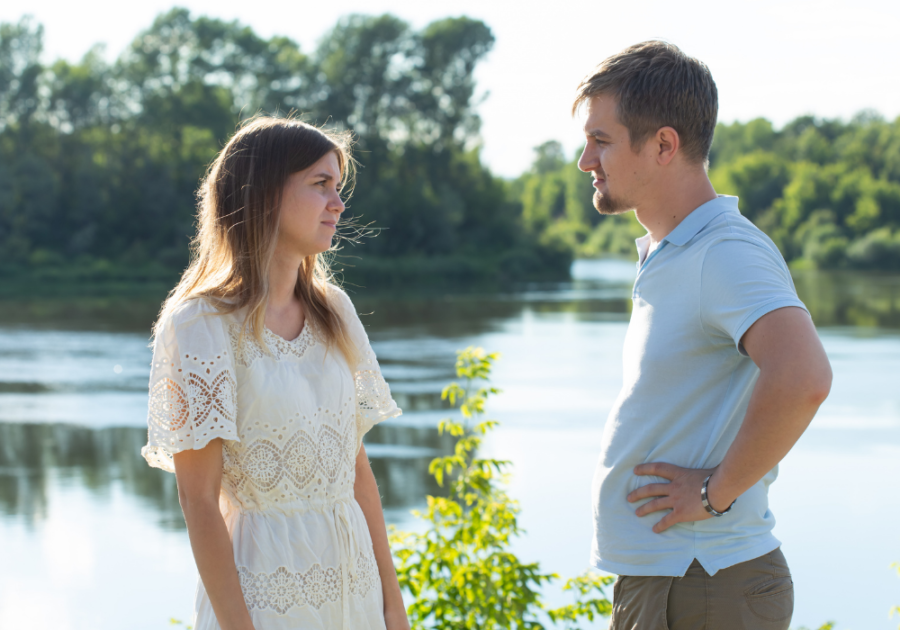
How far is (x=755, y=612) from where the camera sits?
2.01 m

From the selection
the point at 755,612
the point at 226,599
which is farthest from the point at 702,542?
the point at 226,599

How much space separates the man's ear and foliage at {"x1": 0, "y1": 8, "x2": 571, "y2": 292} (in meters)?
41.6

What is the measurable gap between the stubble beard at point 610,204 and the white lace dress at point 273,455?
79 centimetres

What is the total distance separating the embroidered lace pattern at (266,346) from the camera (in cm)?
215

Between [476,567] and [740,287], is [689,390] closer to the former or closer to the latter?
[740,287]

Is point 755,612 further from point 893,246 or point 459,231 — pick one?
point 893,246

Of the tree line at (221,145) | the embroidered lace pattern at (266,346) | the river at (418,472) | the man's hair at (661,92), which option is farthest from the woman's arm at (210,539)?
the tree line at (221,145)

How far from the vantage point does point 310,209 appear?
227cm

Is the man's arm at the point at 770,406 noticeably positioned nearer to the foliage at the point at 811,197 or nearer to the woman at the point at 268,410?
the woman at the point at 268,410

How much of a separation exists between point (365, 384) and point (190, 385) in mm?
588

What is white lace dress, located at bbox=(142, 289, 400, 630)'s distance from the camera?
6.75 feet

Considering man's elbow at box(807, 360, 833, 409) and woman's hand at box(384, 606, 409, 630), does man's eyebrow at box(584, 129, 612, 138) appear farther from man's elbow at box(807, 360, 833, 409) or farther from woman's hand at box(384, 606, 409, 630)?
woman's hand at box(384, 606, 409, 630)

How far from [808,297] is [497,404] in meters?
23.5

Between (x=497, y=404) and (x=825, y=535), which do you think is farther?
(x=497, y=404)
